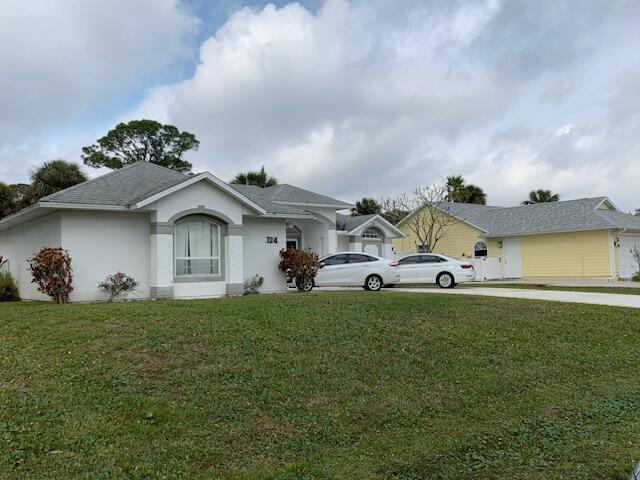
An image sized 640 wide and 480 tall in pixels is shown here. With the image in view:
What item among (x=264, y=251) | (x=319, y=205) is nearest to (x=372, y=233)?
(x=319, y=205)

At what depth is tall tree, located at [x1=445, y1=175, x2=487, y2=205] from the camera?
43.9 m

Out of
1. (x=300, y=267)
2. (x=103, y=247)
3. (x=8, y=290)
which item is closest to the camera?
(x=103, y=247)

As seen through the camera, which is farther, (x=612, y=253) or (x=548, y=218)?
(x=548, y=218)

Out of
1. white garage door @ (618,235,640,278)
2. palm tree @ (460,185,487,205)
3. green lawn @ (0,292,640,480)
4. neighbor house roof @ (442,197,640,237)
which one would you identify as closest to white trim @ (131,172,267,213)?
green lawn @ (0,292,640,480)

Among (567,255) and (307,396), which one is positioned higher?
(567,255)

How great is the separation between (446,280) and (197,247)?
37.5 ft

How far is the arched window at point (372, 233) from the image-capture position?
3109 centimetres

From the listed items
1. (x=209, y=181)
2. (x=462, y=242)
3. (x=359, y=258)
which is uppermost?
(x=209, y=181)

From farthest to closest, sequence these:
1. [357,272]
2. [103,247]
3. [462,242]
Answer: [462,242]
[357,272]
[103,247]

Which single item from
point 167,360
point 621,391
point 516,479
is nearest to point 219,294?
point 167,360

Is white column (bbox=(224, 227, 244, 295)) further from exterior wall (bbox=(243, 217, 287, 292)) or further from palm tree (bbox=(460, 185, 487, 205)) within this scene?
palm tree (bbox=(460, 185, 487, 205))

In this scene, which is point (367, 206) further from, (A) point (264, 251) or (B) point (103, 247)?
(B) point (103, 247)

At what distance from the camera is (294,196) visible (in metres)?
25.7

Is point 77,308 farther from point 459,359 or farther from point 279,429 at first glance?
point 459,359
